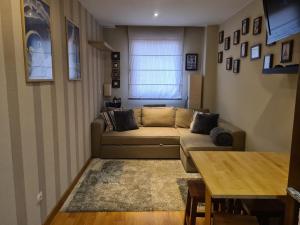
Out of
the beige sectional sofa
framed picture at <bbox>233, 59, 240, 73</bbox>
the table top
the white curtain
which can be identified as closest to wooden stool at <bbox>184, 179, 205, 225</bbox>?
the table top

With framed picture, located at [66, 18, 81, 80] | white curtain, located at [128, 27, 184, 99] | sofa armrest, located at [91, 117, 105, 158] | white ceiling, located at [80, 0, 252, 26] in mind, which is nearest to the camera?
framed picture, located at [66, 18, 81, 80]

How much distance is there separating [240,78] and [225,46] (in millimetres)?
894

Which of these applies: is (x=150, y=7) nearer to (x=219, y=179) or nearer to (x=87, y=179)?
(x=87, y=179)

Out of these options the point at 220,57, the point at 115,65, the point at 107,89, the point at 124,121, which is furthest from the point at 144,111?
the point at 220,57

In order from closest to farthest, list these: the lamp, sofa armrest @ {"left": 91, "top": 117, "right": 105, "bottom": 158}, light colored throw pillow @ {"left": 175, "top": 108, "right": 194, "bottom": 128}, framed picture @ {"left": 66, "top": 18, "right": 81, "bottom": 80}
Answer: framed picture @ {"left": 66, "top": 18, "right": 81, "bottom": 80} → sofa armrest @ {"left": 91, "top": 117, "right": 105, "bottom": 158} → light colored throw pillow @ {"left": 175, "top": 108, "right": 194, "bottom": 128} → the lamp

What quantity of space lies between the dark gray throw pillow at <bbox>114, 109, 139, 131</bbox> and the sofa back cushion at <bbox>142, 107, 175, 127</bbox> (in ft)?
1.28

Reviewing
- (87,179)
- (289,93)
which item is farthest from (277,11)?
(87,179)

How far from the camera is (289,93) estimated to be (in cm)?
237

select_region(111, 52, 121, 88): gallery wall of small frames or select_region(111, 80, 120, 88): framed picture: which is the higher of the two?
select_region(111, 52, 121, 88): gallery wall of small frames

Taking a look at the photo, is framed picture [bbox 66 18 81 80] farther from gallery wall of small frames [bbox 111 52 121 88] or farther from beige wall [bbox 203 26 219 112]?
beige wall [bbox 203 26 219 112]

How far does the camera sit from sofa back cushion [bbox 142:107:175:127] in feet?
15.5

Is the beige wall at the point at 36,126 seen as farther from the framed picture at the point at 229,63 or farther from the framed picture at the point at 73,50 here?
the framed picture at the point at 229,63

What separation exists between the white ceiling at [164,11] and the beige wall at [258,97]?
280 millimetres

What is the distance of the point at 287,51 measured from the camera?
236cm
